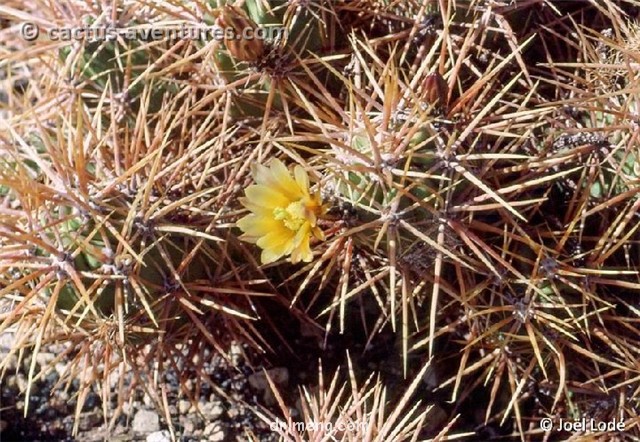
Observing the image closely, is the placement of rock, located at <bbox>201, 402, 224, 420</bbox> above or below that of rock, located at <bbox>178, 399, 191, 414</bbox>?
below

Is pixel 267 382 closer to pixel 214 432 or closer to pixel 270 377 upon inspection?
pixel 270 377

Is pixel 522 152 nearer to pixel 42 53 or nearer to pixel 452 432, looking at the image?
pixel 452 432

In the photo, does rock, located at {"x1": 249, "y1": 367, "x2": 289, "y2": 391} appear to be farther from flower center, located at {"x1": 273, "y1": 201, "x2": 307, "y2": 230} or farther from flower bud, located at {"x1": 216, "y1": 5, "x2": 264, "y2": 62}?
flower bud, located at {"x1": 216, "y1": 5, "x2": 264, "y2": 62}

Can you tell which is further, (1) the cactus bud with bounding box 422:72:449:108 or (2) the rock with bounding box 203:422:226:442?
(2) the rock with bounding box 203:422:226:442

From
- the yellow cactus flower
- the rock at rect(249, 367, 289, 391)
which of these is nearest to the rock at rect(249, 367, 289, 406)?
the rock at rect(249, 367, 289, 391)

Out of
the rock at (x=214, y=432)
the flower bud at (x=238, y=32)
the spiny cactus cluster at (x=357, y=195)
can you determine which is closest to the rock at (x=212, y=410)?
the rock at (x=214, y=432)

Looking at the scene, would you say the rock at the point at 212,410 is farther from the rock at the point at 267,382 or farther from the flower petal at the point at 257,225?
the flower petal at the point at 257,225

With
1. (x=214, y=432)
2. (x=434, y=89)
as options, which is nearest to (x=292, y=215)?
(x=434, y=89)

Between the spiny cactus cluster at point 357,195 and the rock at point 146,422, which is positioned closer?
the spiny cactus cluster at point 357,195

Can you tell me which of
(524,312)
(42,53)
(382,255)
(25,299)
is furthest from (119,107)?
(524,312)
